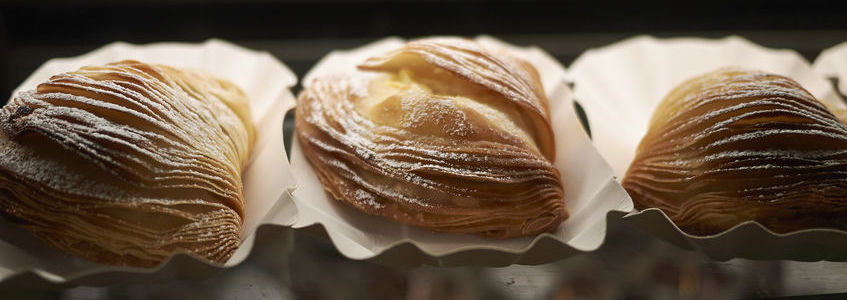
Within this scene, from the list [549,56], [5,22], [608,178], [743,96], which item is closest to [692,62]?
[549,56]

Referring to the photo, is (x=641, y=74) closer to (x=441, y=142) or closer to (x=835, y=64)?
(x=835, y=64)

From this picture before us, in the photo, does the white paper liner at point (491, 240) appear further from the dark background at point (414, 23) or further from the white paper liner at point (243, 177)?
the dark background at point (414, 23)

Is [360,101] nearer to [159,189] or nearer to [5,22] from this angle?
[159,189]

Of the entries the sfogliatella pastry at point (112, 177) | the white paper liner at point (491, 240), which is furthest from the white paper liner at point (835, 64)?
the sfogliatella pastry at point (112, 177)

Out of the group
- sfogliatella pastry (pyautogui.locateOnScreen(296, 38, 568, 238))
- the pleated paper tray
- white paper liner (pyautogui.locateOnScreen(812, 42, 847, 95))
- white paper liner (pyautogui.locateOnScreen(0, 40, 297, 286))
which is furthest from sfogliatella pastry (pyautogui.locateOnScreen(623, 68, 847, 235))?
white paper liner (pyautogui.locateOnScreen(0, 40, 297, 286))

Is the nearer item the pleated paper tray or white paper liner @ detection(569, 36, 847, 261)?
the pleated paper tray

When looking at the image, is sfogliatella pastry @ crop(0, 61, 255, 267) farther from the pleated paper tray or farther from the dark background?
the dark background
